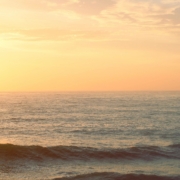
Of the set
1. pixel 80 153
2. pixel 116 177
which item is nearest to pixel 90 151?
pixel 80 153

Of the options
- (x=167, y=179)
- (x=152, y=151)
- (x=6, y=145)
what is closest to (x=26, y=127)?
(x=6, y=145)

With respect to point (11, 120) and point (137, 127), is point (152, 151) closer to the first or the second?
point (137, 127)

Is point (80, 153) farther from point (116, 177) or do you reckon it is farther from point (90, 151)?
point (116, 177)

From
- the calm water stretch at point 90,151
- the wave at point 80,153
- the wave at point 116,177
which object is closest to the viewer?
the wave at point 116,177

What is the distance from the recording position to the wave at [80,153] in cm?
2792

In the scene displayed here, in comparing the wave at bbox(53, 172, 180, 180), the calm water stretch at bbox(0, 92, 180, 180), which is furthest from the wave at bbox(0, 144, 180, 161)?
the wave at bbox(53, 172, 180, 180)

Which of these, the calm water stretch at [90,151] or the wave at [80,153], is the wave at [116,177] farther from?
the wave at [80,153]

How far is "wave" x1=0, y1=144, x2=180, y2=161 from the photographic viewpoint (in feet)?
91.6

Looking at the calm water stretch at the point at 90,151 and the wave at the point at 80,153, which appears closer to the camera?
the calm water stretch at the point at 90,151

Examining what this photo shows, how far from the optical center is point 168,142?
1344 inches

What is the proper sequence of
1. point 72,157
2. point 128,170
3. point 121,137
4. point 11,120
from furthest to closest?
1. point 11,120
2. point 121,137
3. point 72,157
4. point 128,170

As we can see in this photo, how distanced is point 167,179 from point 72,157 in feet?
31.6

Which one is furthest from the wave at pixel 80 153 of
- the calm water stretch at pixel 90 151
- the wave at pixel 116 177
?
the wave at pixel 116 177

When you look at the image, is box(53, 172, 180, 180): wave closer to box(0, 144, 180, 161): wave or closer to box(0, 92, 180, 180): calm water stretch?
box(0, 92, 180, 180): calm water stretch
